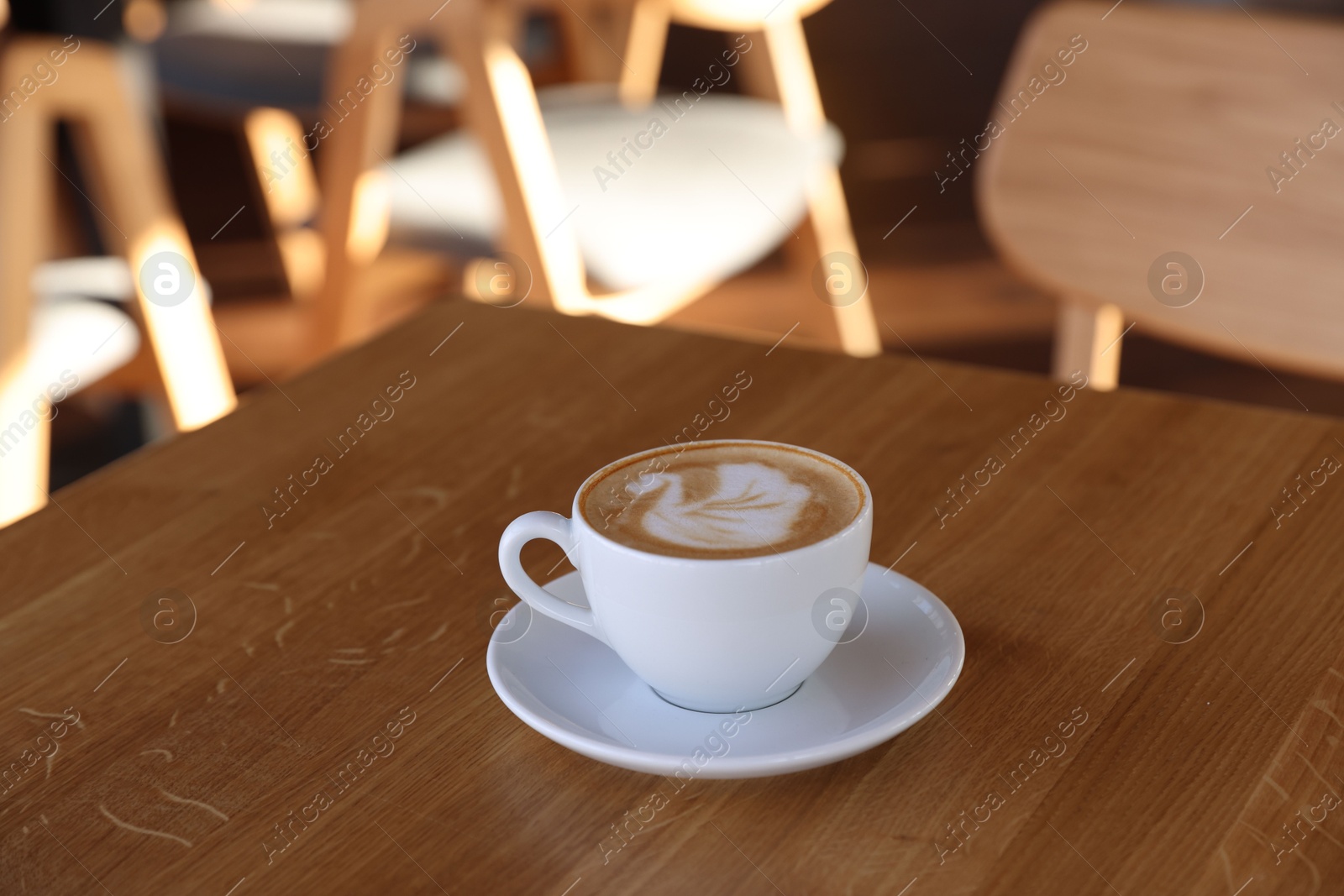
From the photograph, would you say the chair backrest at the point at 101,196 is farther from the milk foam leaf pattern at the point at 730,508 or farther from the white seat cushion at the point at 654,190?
the milk foam leaf pattern at the point at 730,508

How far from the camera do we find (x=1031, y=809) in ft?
1.39

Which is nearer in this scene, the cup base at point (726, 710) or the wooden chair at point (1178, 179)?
the cup base at point (726, 710)

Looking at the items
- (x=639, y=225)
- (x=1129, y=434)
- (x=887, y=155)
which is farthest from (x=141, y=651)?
(x=887, y=155)

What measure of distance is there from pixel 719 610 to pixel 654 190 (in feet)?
3.89

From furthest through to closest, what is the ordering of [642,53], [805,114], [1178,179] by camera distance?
[642,53] → [805,114] → [1178,179]

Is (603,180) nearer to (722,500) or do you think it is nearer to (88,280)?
(88,280)

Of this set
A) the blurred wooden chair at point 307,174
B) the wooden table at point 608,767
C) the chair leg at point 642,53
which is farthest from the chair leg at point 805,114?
the wooden table at point 608,767

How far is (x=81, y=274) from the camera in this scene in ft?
5.17

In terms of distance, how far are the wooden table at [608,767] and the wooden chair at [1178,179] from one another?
1.54 feet

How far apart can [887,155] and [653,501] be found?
296cm

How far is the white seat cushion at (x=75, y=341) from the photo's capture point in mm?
1316

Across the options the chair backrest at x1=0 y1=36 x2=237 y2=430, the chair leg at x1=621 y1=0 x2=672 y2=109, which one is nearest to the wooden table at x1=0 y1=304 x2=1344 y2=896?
the chair backrest at x1=0 y1=36 x2=237 y2=430

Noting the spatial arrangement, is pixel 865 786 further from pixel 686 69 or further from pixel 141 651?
pixel 686 69

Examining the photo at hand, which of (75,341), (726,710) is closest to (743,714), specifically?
(726,710)
